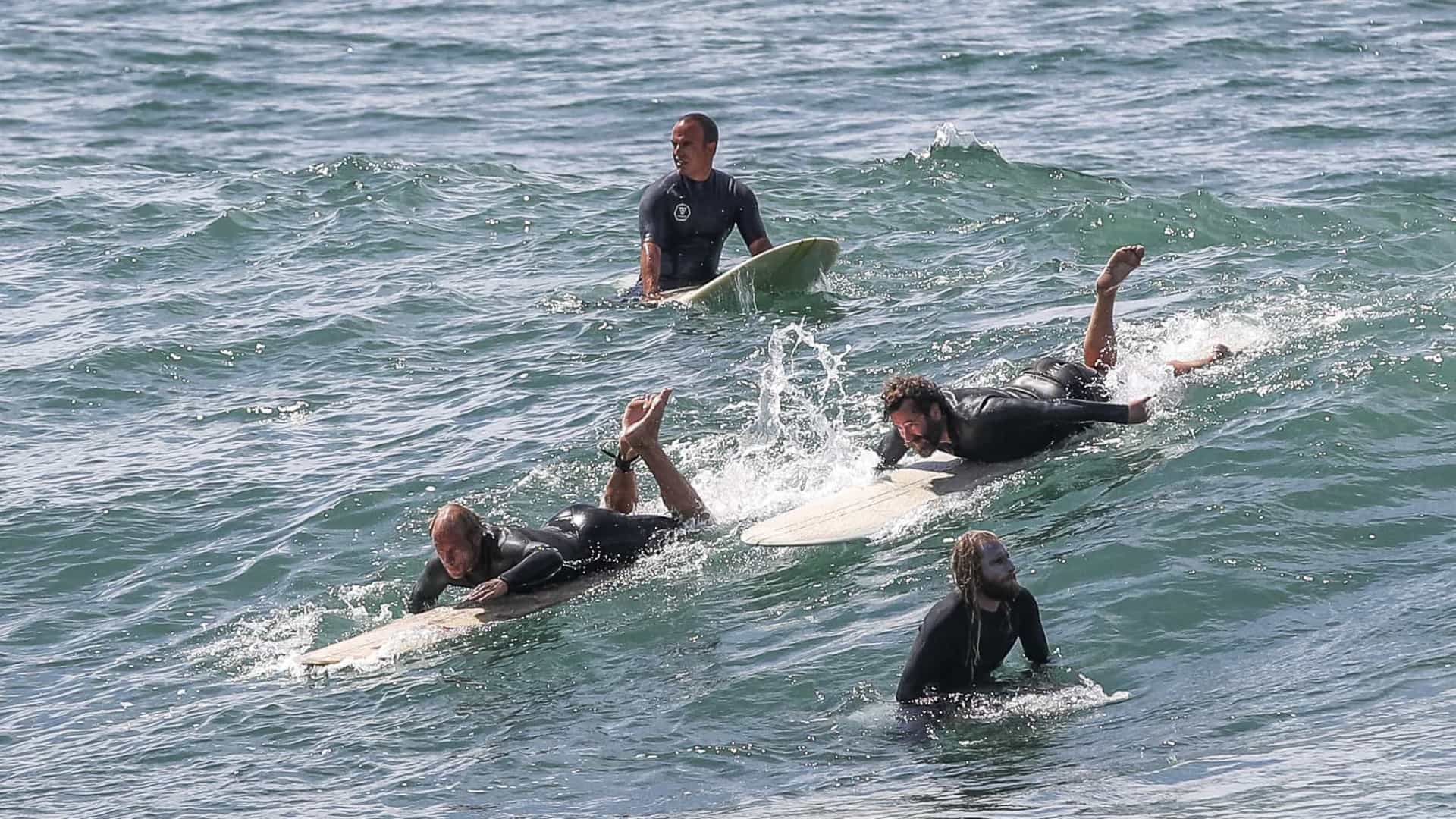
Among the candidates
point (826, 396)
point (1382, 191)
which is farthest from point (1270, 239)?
point (826, 396)

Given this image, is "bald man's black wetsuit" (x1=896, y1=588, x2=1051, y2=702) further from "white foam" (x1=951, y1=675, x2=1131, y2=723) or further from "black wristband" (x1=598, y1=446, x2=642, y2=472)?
"black wristband" (x1=598, y1=446, x2=642, y2=472)

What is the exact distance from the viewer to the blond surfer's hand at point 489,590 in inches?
427

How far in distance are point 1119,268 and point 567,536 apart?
4.19 metres

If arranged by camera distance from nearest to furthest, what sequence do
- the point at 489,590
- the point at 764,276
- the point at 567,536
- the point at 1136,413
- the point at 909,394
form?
the point at 489,590
the point at 567,536
the point at 909,394
the point at 1136,413
the point at 764,276

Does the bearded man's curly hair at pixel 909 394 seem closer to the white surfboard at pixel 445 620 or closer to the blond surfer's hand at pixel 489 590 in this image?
the white surfboard at pixel 445 620

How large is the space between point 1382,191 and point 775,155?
269 inches

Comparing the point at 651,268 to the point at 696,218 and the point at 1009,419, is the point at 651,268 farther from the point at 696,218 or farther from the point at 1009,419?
the point at 1009,419

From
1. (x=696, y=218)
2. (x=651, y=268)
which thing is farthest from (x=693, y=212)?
(x=651, y=268)

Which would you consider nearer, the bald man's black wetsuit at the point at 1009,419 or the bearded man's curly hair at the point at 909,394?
the bearded man's curly hair at the point at 909,394

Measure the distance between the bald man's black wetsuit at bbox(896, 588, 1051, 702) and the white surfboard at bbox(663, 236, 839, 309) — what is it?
7.49m

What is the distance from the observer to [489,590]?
10.9m

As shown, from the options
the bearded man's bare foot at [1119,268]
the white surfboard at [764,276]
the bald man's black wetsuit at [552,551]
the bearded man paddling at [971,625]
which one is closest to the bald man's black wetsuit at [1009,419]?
the bearded man's bare foot at [1119,268]

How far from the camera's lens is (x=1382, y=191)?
19.3m

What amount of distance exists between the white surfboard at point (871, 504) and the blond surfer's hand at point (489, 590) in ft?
5.49
